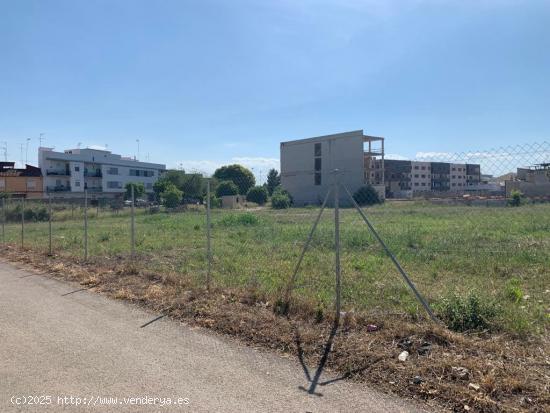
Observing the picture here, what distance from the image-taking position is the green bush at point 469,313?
5.13 m

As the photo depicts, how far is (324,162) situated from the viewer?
7156 cm

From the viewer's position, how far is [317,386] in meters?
4.04

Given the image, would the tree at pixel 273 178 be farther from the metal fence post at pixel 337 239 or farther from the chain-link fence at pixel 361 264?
the metal fence post at pixel 337 239

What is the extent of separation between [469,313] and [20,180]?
260 ft

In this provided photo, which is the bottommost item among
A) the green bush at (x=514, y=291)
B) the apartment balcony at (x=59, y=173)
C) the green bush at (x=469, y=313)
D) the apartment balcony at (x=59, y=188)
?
the green bush at (x=514, y=291)

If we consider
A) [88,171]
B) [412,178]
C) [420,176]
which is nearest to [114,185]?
[88,171]

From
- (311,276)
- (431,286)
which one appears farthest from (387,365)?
(311,276)

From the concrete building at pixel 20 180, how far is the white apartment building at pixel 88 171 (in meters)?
1.28

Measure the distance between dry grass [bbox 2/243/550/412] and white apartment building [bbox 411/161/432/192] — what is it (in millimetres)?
85515

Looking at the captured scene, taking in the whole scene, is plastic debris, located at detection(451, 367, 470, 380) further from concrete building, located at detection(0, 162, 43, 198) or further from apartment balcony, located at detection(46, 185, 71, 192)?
apartment balcony, located at detection(46, 185, 71, 192)

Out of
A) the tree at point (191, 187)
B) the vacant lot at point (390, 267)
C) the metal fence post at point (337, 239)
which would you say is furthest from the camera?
the tree at point (191, 187)

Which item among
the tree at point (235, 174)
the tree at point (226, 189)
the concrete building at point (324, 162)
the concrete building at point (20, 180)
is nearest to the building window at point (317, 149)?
the concrete building at point (324, 162)

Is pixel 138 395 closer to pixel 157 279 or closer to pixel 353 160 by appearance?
pixel 157 279

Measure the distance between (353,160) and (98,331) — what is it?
62073 mm
